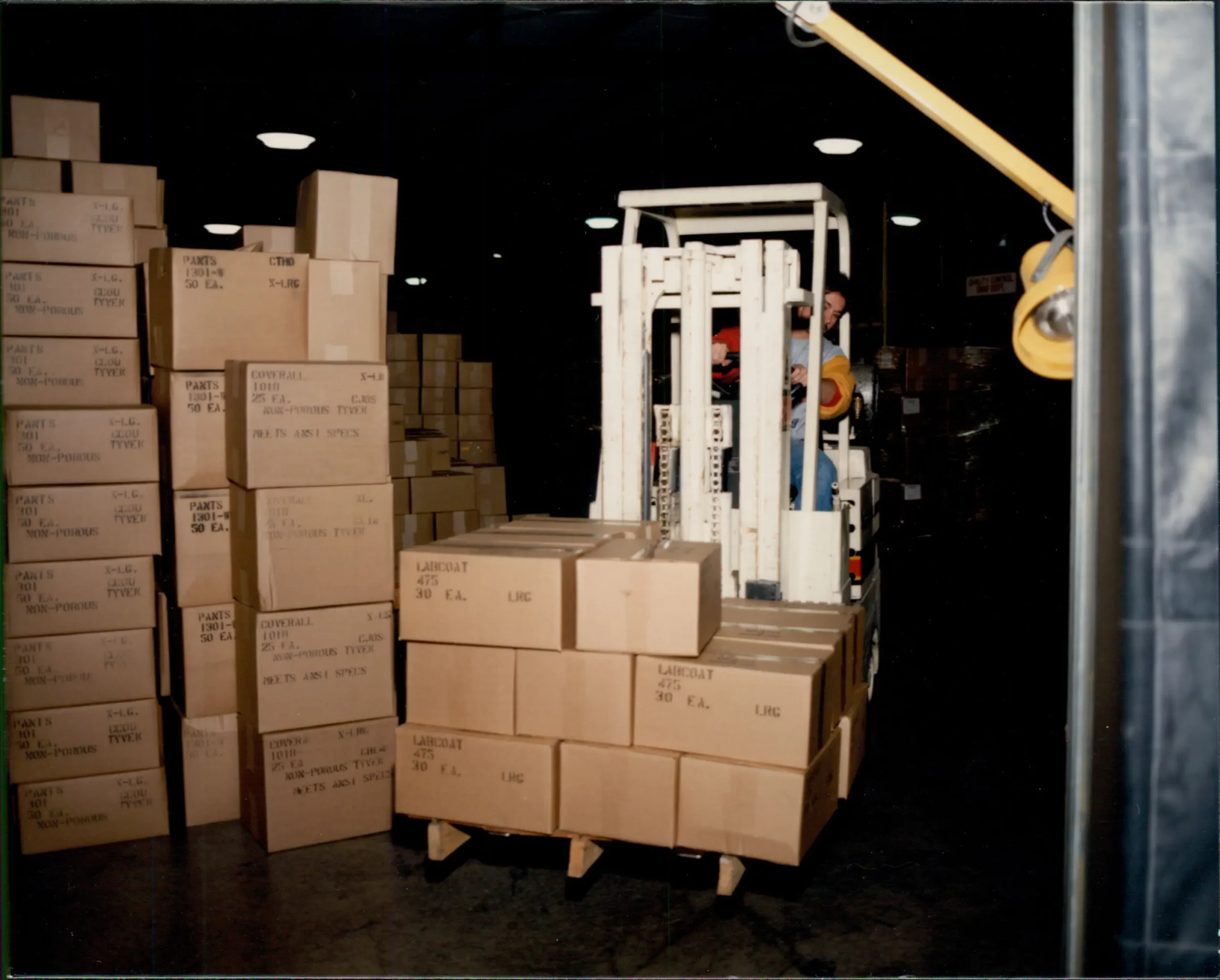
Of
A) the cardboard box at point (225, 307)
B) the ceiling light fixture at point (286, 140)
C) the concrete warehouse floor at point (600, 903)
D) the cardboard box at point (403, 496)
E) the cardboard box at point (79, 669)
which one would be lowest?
the concrete warehouse floor at point (600, 903)

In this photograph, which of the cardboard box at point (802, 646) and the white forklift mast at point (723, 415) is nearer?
the cardboard box at point (802, 646)

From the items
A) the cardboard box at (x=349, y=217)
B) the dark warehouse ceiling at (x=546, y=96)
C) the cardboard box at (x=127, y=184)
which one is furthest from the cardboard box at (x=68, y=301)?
the dark warehouse ceiling at (x=546, y=96)

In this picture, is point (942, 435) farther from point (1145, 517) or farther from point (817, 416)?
point (1145, 517)

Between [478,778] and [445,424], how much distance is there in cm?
732

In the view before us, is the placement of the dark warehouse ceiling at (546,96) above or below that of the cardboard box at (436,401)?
above

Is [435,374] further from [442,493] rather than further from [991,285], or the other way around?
[991,285]

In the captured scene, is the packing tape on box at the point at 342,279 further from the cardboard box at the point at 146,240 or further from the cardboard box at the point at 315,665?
the cardboard box at the point at 315,665

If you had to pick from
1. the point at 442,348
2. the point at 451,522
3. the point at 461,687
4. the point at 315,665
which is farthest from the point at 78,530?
the point at 442,348

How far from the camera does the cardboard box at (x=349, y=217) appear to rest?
13.3 feet

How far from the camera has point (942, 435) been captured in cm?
995

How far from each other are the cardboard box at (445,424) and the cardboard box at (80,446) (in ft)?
20.7

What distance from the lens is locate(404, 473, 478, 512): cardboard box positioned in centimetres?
912

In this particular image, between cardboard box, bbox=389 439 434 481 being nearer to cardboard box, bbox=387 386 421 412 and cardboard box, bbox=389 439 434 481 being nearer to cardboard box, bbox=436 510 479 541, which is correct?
cardboard box, bbox=436 510 479 541

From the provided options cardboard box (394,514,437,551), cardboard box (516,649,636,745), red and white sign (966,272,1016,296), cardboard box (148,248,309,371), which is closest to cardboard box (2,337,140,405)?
cardboard box (148,248,309,371)
